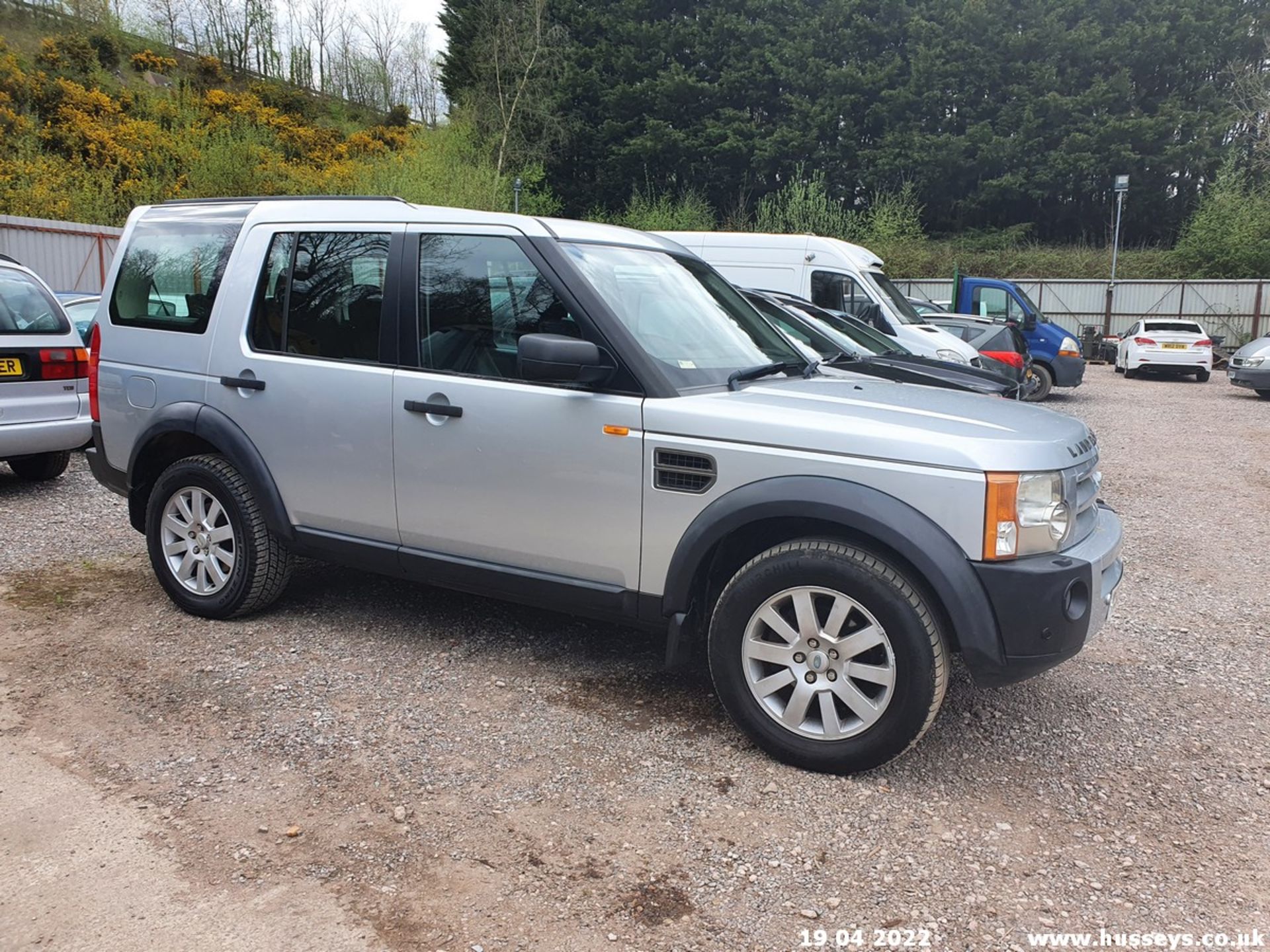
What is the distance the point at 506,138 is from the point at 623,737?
3978 centimetres

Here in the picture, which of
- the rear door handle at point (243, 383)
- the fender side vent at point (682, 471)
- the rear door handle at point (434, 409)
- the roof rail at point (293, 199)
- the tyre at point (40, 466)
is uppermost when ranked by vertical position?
the roof rail at point (293, 199)

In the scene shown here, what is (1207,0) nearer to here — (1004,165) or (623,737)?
(1004,165)

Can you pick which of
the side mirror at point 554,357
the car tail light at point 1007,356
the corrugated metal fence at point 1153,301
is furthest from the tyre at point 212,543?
the corrugated metal fence at point 1153,301

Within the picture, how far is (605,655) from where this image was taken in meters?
4.48

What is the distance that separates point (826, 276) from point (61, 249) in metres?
14.1

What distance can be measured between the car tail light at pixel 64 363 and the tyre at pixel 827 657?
6161mm

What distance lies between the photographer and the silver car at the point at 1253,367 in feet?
57.0

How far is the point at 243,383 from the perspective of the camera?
4.53m

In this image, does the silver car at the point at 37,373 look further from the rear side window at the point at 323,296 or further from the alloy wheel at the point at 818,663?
the alloy wheel at the point at 818,663

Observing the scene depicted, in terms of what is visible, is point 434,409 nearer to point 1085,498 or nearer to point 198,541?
point 198,541

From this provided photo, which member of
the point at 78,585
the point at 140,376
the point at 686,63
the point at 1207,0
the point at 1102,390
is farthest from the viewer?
the point at 686,63

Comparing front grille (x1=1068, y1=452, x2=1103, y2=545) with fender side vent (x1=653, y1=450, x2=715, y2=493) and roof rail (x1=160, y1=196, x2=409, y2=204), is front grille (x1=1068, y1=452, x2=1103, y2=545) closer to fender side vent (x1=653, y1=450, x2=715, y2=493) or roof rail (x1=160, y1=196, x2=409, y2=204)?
fender side vent (x1=653, y1=450, x2=715, y2=493)

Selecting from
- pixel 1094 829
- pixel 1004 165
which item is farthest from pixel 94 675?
pixel 1004 165

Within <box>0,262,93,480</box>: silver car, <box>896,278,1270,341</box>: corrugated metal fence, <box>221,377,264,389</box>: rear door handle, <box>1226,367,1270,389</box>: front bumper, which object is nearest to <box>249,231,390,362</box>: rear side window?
<box>221,377,264,389</box>: rear door handle
